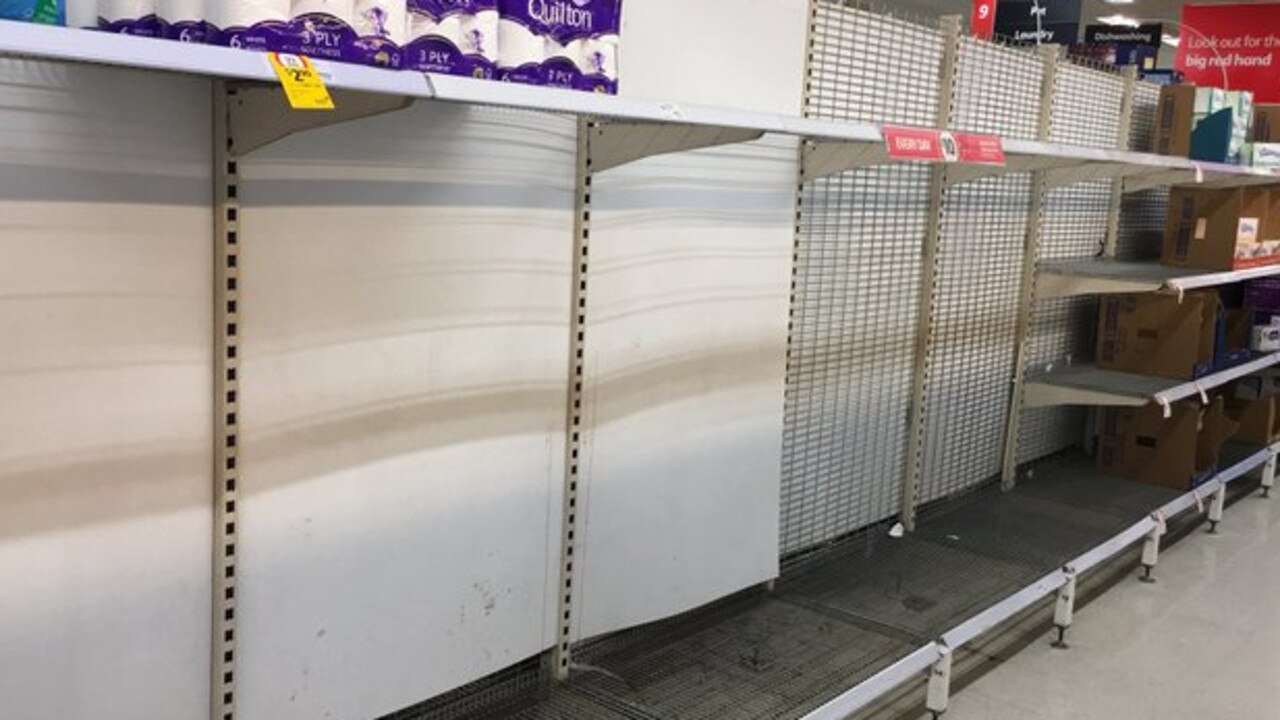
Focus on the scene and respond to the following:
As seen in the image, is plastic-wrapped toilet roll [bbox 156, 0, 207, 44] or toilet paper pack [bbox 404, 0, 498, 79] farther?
toilet paper pack [bbox 404, 0, 498, 79]

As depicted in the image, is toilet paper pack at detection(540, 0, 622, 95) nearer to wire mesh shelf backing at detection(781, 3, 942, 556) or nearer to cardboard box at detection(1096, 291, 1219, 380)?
Result: wire mesh shelf backing at detection(781, 3, 942, 556)

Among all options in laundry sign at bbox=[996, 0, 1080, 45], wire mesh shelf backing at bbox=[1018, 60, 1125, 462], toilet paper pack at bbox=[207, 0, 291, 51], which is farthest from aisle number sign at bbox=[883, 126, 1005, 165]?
laundry sign at bbox=[996, 0, 1080, 45]

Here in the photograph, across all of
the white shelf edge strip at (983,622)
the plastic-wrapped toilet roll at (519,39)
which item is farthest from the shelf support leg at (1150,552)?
the plastic-wrapped toilet roll at (519,39)

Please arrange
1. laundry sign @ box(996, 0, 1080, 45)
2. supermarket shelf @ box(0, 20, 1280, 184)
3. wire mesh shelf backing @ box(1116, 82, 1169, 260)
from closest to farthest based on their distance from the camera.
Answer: supermarket shelf @ box(0, 20, 1280, 184), laundry sign @ box(996, 0, 1080, 45), wire mesh shelf backing @ box(1116, 82, 1169, 260)

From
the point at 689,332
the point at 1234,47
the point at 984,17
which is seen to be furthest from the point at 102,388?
the point at 1234,47

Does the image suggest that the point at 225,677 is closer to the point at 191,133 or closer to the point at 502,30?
the point at 191,133

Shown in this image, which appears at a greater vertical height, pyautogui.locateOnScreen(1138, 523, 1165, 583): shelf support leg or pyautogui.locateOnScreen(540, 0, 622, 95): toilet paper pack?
pyautogui.locateOnScreen(540, 0, 622, 95): toilet paper pack

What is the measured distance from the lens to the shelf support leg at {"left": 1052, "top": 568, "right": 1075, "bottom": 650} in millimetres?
3477

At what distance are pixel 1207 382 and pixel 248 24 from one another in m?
4.44

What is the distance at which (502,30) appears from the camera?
1.73 metres

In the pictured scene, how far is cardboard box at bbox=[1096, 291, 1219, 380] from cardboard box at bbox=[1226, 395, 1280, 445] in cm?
104

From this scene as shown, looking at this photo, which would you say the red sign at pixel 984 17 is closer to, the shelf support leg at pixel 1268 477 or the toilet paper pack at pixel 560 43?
the shelf support leg at pixel 1268 477

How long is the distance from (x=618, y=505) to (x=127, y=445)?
1186 mm

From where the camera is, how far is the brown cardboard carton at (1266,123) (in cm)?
553
